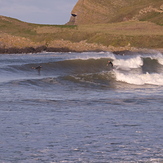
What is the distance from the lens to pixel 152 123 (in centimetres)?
1517

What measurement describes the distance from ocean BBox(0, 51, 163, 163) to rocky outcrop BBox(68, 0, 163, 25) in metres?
83.1

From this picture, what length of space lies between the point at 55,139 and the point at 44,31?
75002 millimetres

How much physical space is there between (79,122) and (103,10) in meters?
105

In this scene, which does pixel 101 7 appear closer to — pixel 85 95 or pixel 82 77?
pixel 82 77

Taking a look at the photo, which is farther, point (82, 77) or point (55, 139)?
point (82, 77)

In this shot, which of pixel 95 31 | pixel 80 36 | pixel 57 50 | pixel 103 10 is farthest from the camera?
pixel 103 10

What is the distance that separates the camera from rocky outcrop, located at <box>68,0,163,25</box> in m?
110

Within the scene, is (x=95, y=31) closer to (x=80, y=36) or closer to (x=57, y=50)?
(x=80, y=36)

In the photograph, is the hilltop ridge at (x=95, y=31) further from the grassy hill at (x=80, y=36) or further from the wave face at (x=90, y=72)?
the wave face at (x=90, y=72)

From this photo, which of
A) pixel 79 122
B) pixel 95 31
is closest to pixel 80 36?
pixel 95 31

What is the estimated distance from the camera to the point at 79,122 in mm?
15242

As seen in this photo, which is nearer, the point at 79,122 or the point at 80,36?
the point at 79,122

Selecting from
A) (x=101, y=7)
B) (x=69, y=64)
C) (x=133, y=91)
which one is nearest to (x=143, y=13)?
(x=101, y=7)

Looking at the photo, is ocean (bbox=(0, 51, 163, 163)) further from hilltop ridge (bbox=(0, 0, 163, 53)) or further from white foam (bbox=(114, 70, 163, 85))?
hilltop ridge (bbox=(0, 0, 163, 53))
